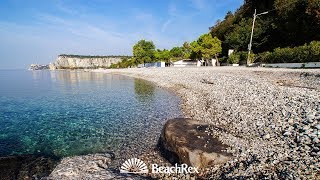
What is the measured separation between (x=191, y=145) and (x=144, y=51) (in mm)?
108105

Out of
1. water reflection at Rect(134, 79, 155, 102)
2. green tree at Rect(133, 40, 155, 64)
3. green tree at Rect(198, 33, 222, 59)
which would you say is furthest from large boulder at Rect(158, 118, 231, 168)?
green tree at Rect(133, 40, 155, 64)

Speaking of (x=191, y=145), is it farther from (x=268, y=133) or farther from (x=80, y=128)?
(x=80, y=128)

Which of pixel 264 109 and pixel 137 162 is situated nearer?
pixel 137 162

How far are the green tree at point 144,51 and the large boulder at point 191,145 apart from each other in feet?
343

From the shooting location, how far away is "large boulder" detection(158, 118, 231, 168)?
6.90 metres

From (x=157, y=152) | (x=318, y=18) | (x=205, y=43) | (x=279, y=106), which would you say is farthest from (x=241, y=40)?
(x=157, y=152)

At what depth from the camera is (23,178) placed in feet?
24.8

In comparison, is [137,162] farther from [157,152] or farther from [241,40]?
[241,40]

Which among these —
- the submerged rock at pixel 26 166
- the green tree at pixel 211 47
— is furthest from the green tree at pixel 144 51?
the submerged rock at pixel 26 166

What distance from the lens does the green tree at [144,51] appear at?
112812 mm

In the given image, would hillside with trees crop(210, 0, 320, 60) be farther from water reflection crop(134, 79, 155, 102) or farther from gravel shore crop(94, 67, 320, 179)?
gravel shore crop(94, 67, 320, 179)

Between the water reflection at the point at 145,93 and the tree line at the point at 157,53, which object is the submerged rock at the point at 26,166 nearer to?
the water reflection at the point at 145,93

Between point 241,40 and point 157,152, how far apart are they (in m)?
52.5

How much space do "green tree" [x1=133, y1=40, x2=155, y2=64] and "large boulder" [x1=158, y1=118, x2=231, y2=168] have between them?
10461 centimetres
